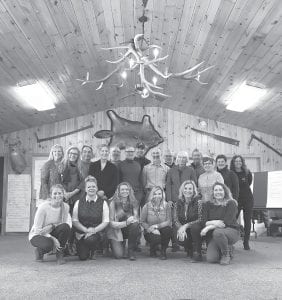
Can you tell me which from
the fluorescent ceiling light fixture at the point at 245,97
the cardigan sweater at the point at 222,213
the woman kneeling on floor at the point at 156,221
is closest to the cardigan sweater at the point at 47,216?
the woman kneeling on floor at the point at 156,221

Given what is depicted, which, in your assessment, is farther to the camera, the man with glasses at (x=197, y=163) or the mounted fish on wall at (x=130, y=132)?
the mounted fish on wall at (x=130, y=132)

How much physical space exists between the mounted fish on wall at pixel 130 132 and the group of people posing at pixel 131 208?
3.08 metres

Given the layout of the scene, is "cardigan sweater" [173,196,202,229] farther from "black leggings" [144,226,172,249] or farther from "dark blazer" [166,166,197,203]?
"dark blazer" [166,166,197,203]

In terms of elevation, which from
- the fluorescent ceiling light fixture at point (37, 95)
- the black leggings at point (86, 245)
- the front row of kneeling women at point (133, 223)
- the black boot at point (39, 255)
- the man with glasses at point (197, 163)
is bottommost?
the black boot at point (39, 255)

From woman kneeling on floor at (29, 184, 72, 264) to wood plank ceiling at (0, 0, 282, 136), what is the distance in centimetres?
172

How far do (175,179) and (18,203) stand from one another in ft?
14.1

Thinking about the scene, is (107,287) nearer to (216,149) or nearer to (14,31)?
(14,31)

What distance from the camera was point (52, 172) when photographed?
467 centimetres

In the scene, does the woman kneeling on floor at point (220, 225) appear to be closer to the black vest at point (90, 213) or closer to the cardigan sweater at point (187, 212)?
the cardigan sweater at point (187, 212)

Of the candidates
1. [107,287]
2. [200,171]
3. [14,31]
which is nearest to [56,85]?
[14,31]

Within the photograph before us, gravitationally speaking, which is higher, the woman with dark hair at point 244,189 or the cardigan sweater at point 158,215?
the woman with dark hair at point 244,189

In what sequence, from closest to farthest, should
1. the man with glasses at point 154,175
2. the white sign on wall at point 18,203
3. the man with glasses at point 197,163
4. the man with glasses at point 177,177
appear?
the man with glasses at point 177,177, the man with glasses at point 154,175, the man with glasses at point 197,163, the white sign on wall at point 18,203

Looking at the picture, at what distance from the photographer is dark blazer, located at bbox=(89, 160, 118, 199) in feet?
→ 15.7

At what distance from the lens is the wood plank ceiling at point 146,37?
13.8ft
